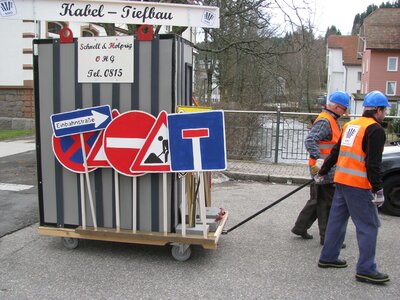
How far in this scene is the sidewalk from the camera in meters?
9.23

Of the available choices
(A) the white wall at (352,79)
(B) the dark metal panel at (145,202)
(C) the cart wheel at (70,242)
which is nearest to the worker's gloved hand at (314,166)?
(B) the dark metal panel at (145,202)

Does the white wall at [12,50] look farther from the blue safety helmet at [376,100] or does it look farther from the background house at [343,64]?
the background house at [343,64]

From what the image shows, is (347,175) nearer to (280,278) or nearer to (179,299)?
(280,278)

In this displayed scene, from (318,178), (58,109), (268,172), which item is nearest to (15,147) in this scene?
(268,172)

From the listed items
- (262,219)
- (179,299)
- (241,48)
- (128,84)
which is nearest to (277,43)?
(241,48)

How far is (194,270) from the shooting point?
14.8 ft

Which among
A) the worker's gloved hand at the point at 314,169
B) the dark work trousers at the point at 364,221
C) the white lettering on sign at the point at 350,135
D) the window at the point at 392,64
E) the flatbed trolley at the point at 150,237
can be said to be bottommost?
the flatbed trolley at the point at 150,237

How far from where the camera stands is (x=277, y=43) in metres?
15.9

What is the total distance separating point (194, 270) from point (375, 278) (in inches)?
67.0

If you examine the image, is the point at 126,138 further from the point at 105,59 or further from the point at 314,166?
the point at 314,166

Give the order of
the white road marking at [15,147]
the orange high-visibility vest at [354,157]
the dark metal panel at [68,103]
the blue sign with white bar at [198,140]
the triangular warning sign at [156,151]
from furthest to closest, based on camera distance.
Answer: the white road marking at [15,147], the dark metal panel at [68,103], the triangular warning sign at [156,151], the blue sign with white bar at [198,140], the orange high-visibility vest at [354,157]

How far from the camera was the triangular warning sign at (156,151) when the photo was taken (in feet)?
14.6

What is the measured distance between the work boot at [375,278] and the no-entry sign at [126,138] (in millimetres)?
2375

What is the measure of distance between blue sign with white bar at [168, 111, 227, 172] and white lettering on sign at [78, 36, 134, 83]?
74 cm
